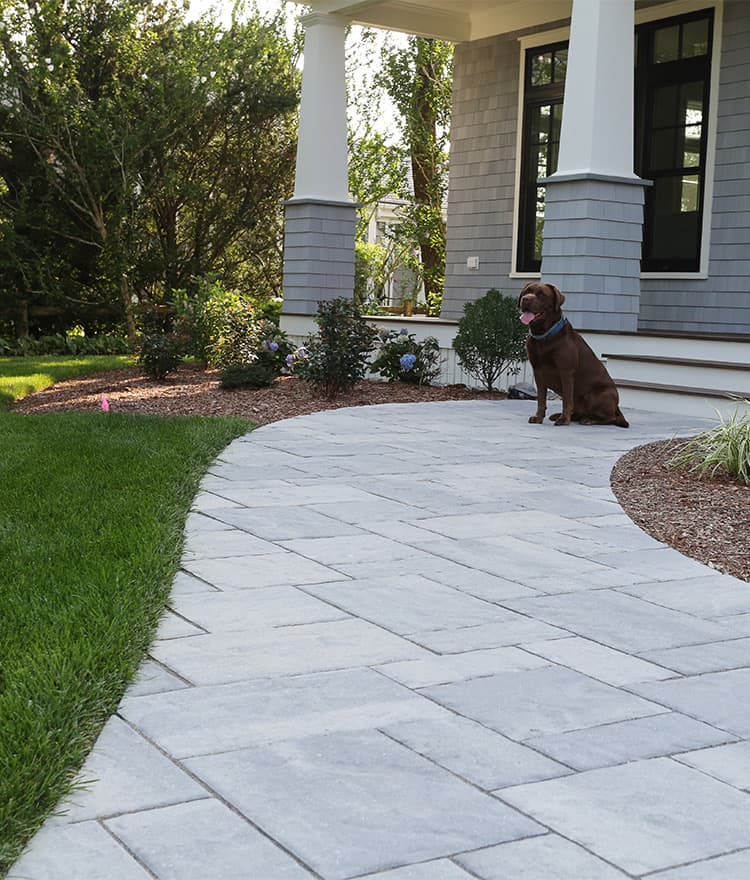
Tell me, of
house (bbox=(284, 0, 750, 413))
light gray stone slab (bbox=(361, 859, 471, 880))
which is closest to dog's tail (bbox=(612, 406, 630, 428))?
house (bbox=(284, 0, 750, 413))

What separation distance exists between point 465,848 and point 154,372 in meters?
9.18

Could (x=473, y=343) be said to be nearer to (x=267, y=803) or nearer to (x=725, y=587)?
(x=725, y=587)

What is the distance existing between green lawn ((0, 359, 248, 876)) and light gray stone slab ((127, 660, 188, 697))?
1.2 inches

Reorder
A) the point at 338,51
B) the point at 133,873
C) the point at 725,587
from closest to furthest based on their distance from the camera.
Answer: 1. the point at 133,873
2. the point at 725,587
3. the point at 338,51

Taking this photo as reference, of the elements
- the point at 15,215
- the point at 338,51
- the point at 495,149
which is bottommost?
the point at 15,215

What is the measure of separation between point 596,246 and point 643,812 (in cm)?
797

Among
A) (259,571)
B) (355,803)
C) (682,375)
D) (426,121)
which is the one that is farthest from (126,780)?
(426,121)

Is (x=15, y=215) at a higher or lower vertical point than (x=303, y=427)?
higher

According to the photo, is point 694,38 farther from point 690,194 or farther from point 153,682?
point 153,682

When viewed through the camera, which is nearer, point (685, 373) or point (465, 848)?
point (465, 848)

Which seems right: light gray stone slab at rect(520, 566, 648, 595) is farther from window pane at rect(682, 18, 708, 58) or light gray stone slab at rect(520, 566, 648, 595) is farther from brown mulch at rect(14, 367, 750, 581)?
window pane at rect(682, 18, 708, 58)

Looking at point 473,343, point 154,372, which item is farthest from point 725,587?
point 154,372

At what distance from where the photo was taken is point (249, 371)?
999cm

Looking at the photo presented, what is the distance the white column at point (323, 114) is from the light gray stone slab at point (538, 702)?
35.4ft
